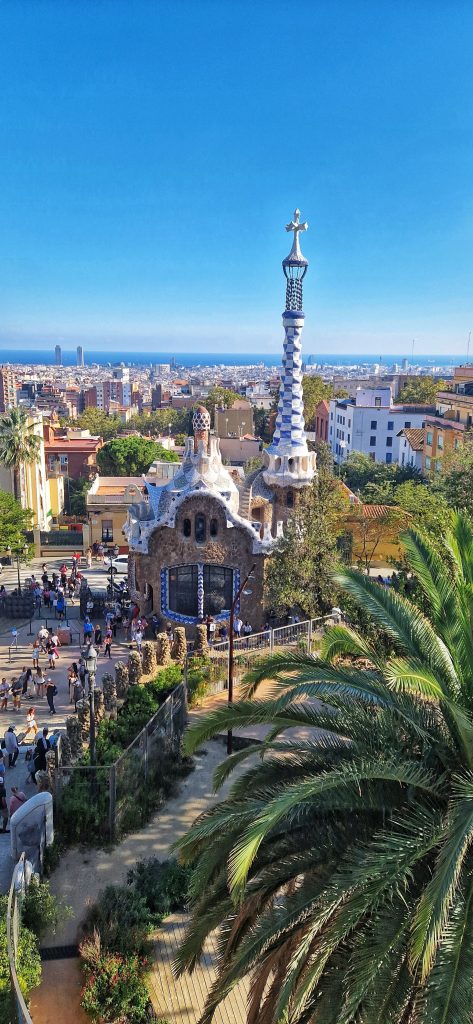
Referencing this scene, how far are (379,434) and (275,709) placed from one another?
56.4 metres

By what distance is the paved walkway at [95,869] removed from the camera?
9.48 m

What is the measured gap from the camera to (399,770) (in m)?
6.32

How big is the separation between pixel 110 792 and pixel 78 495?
42.5 metres

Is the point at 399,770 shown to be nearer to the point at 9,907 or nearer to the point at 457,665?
the point at 457,665

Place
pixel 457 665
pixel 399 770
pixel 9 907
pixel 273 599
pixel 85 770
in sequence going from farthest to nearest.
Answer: pixel 273 599
pixel 85 770
pixel 9 907
pixel 457 665
pixel 399 770

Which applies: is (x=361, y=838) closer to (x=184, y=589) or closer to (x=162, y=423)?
(x=184, y=589)

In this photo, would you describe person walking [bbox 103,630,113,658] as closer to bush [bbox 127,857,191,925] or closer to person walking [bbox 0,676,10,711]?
person walking [bbox 0,676,10,711]

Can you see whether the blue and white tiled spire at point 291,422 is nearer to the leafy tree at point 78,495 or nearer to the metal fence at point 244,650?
the metal fence at point 244,650

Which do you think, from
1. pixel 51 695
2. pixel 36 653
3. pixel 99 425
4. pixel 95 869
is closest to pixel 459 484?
pixel 36 653

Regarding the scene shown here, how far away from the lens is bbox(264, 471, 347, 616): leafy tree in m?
19.3

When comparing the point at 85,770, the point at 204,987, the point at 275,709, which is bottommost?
the point at 204,987

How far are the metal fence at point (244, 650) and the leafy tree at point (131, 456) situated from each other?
117 feet

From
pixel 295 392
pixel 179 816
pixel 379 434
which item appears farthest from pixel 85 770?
pixel 379 434

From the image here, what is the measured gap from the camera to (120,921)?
10.3m
